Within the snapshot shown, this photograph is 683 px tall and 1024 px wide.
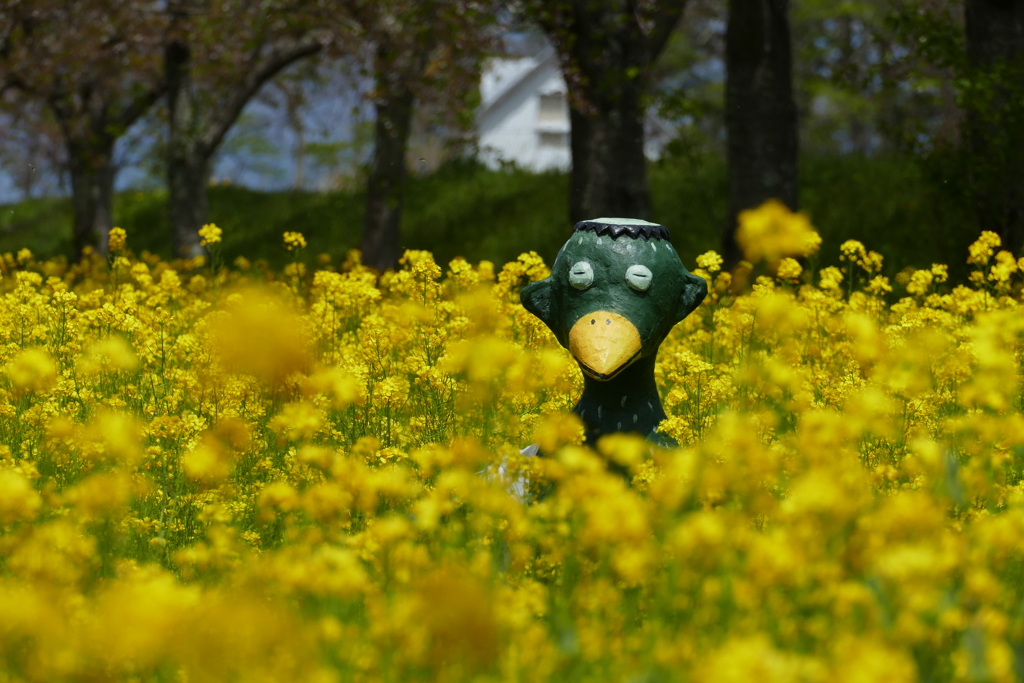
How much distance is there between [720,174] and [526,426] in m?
11.1

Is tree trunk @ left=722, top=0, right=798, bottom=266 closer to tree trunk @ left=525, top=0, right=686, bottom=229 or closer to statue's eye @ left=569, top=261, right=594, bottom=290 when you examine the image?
tree trunk @ left=525, top=0, right=686, bottom=229

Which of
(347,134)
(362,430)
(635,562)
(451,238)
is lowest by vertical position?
(347,134)

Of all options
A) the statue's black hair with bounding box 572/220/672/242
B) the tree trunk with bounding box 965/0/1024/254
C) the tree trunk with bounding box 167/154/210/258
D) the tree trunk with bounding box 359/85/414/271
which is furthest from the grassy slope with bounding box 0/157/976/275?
the statue's black hair with bounding box 572/220/672/242

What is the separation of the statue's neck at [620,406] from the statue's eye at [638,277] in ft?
0.88

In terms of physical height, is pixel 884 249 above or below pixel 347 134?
above

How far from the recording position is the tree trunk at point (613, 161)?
9945mm

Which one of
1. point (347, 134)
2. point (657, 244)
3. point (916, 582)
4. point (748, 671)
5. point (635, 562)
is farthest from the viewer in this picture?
point (347, 134)

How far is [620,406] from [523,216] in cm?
1065

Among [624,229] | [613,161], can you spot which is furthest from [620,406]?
[613,161]

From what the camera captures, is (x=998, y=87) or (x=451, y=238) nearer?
(x=998, y=87)

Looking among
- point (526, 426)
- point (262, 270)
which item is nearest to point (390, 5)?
point (262, 270)

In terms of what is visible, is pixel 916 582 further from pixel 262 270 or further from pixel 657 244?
pixel 262 270

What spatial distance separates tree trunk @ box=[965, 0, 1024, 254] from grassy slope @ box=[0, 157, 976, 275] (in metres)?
0.27

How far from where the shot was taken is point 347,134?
42.2 metres
